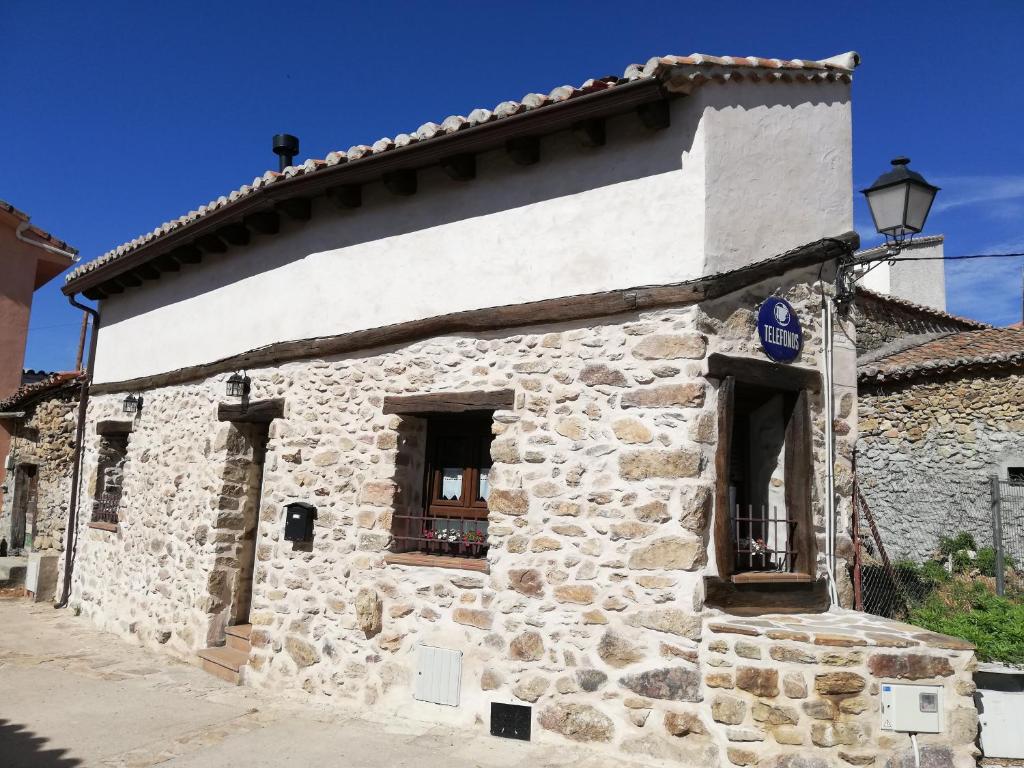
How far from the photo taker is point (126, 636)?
9023 mm

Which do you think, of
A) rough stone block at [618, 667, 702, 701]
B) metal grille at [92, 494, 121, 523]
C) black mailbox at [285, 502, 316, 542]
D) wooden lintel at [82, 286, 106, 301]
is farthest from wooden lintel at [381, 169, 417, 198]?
metal grille at [92, 494, 121, 523]

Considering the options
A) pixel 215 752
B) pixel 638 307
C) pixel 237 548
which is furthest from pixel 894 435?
pixel 215 752

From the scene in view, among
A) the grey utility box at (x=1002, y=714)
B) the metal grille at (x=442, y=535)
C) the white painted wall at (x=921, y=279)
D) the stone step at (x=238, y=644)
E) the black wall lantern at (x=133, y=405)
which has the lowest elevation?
the stone step at (x=238, y=644)

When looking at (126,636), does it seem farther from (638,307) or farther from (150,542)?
(638,307)

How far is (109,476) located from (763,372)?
9.44m

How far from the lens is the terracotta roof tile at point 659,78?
198 inches

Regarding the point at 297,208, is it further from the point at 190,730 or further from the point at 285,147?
the point at 190,730

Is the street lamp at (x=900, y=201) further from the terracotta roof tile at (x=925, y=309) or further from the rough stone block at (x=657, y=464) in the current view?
the terracotta roof tile at (x=925, y=309)

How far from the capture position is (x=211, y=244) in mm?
8398

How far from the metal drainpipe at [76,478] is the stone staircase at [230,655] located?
4507 mm

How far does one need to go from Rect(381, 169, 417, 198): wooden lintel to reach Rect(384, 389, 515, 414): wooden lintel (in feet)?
5.97

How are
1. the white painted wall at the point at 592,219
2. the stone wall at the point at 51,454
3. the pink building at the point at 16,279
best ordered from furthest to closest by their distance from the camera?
1. the pink building at the point at 16,279
2. the stone wall at the point at 51,454
3. the white painted wall at the point at 592,219

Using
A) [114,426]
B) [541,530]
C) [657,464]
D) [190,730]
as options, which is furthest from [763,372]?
[114,426]

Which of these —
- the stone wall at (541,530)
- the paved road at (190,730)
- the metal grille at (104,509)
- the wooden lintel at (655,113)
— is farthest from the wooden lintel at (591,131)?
the metal grille at (104,509)
